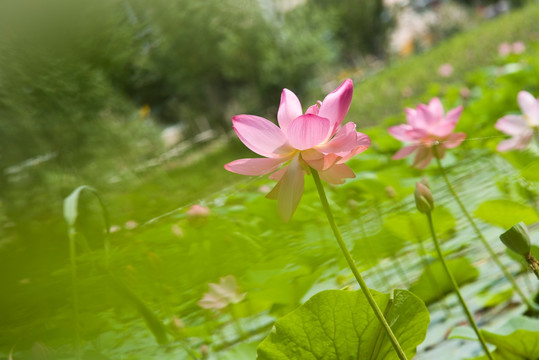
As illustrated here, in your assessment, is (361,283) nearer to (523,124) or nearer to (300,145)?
(300,145)

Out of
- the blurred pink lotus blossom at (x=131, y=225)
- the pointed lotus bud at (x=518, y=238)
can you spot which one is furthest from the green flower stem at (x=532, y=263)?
the blurred pink lotus blossom at (x=131, y=225)

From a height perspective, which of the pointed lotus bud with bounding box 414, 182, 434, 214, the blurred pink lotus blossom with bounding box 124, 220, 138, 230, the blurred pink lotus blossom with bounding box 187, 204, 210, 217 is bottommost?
the pointed lotus bud with bounding box 414, 182, 434, 214

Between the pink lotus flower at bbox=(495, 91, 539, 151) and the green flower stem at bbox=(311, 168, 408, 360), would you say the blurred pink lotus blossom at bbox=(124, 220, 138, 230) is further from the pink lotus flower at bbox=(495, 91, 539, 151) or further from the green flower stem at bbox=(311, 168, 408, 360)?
the pink lotus flower at bbox=(495, 91, 539, 151)

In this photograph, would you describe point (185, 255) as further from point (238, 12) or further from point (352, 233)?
point (238, 12)

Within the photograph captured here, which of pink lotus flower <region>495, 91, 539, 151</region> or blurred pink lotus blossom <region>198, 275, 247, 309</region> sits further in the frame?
pink lotus flower <region>495, 91, 539, 151</region>

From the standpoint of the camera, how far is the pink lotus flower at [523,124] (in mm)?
214

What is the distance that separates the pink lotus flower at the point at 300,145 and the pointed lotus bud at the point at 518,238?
0.14ft

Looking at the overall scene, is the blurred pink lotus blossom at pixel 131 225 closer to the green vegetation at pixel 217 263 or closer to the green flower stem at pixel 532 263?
the green vegetation at pixel 217 263

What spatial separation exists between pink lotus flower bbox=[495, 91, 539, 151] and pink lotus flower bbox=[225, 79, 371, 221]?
0.14m

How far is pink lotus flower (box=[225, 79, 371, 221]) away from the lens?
101 millimetres

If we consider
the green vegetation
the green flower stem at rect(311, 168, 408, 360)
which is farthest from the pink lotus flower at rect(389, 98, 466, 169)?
the green flower stem at rect(311, 168, 408, 360)

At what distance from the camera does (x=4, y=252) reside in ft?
0.41

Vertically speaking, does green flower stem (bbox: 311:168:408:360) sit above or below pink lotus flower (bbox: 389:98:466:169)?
below

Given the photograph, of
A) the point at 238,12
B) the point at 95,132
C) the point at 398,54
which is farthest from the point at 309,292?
the point at 398,54
